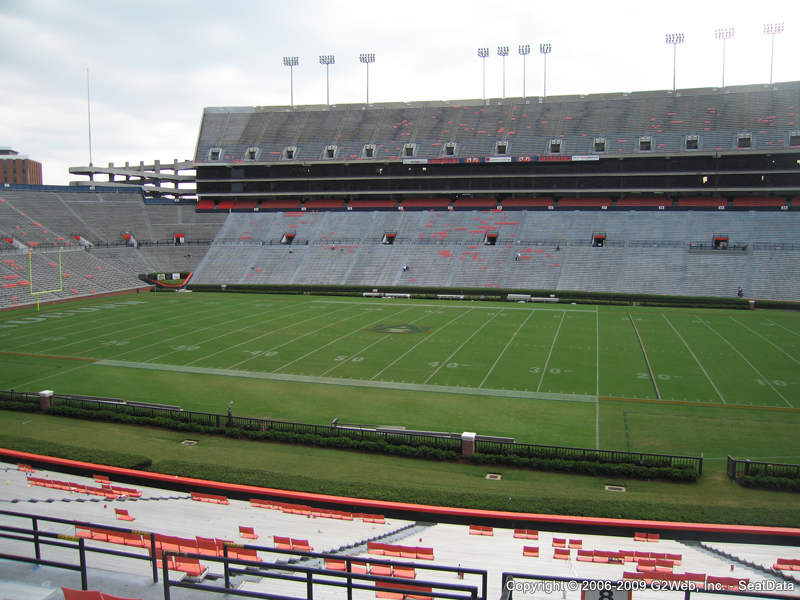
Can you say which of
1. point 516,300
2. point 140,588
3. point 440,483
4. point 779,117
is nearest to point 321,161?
point 516,300

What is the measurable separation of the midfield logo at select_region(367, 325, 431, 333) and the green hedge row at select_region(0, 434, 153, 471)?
2046 cm

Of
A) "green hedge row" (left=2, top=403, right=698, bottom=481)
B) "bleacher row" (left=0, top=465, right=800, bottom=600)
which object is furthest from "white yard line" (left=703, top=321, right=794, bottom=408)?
"bleacher row" (left=0, top=465, right=800, bottom=600)

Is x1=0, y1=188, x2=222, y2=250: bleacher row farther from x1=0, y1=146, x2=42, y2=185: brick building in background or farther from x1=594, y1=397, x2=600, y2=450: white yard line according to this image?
x1=0, y1=146, x2=42, y2=185: brick building in background

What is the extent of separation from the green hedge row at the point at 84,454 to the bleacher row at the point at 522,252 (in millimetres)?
39773

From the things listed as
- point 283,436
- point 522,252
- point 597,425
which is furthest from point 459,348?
point 522,252

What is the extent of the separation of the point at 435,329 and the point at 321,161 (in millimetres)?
40181

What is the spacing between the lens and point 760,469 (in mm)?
14859

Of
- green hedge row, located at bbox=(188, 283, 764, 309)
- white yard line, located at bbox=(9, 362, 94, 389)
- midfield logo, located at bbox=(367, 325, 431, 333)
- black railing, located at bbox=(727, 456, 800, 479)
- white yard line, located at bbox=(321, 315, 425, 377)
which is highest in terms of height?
green hedge row, located at bbox=(188, 283, 764, 309)

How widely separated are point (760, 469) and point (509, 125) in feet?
190

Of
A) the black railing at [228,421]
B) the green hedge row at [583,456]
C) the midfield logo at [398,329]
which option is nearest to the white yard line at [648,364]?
the green hedge row at [583,456]

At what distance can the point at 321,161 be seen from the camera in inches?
2717

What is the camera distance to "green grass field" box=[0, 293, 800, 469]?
19.2 metres

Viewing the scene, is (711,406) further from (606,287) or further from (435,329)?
(606,287)

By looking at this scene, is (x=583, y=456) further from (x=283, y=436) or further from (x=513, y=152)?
(x=513, y=152)
